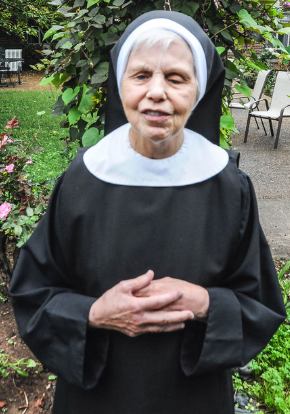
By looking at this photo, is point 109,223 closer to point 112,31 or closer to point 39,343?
point 39,343

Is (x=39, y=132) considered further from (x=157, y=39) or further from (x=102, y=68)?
(x=157, y=39)

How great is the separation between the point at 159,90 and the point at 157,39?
0.14 m

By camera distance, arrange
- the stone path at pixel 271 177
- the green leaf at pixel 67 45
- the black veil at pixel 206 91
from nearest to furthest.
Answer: the black veil at pixel 206 91
the green leaf at pixel 67 45
the stone path at pixel 271 177

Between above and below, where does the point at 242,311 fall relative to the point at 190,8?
below

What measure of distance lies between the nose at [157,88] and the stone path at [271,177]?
322cm

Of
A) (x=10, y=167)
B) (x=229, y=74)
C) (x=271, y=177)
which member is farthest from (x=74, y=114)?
(x=271, y=177)

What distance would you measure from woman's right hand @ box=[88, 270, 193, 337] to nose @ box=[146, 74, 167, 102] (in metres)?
0.45

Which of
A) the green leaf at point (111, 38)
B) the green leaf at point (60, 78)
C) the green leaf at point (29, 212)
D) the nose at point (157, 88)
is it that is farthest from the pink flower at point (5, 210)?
the nose at point (157, 88)

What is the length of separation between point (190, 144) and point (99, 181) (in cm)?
30

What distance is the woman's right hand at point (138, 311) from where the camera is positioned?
1.18 m

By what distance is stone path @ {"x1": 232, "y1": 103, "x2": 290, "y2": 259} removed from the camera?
454 centimetres

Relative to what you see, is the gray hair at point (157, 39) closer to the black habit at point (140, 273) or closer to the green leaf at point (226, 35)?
the black habit at point (140, 273)

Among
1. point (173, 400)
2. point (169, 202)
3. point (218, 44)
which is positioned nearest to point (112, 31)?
point (218, 44)

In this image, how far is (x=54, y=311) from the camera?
1271 mm
